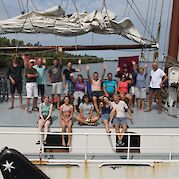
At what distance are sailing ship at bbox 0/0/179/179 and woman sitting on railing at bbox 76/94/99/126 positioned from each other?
23cm

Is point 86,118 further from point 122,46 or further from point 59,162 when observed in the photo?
point 122,46

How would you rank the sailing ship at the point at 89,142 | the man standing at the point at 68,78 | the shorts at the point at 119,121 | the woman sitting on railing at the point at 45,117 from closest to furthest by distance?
the sailing ship at the point at 89,142 < the woman sitting on railing at the point at 45,117 < the shorts at the point at 119,121 < the man standing at the point at 68,78

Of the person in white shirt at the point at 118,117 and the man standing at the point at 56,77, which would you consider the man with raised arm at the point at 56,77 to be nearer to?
the man standing at the point at 56,77

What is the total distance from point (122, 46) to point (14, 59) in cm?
344

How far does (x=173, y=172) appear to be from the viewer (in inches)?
328

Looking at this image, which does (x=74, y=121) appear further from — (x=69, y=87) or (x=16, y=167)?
(x=16, y=167)

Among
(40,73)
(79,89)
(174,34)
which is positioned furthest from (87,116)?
(174,34)

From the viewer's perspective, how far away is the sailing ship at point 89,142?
26.4 ft

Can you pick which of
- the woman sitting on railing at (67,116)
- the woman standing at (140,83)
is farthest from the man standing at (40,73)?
the woman standing at (140,83)

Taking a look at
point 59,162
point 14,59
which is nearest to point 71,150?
point 59,162

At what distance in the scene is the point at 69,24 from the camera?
10.6 meters

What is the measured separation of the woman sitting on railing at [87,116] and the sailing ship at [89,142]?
228 millimetres

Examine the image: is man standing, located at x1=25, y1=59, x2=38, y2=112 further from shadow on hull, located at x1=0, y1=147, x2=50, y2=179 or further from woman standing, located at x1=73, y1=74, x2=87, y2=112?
shadow on hull, located at x1=0, y1=147, x2=50, y2=179

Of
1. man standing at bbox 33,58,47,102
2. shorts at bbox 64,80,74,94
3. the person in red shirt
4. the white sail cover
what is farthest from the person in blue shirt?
man standing at bbox 33,58,47,102
